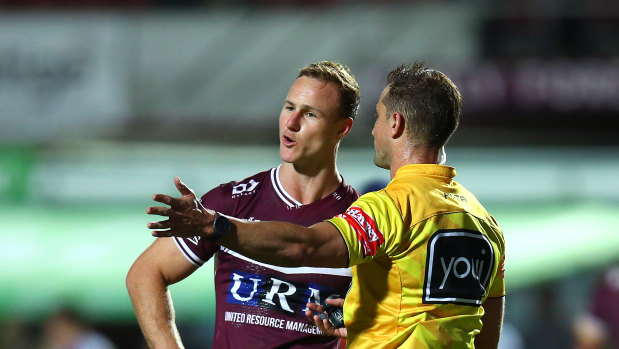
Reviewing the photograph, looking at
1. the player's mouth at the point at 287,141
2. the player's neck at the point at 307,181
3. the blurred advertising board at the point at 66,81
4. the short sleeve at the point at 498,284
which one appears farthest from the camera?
the blurred advertising board at the point at 66,81

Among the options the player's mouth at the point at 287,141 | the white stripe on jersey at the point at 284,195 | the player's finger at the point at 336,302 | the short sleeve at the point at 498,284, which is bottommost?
the player's finger at the point at 336,302

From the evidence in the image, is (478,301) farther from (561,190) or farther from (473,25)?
(473,25)

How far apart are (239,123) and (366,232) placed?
9475mm

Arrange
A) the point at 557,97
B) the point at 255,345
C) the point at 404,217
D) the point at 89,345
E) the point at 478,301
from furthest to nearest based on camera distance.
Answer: the point at 557,97 < the point at 89,345 < the point at 255,345 < the point at 478,301 < the point at 404,217

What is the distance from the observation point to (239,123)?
41.4 feet

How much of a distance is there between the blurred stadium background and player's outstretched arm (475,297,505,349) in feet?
20.0

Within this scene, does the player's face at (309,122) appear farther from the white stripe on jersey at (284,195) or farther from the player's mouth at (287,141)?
the white stripe on jersey at (284,195)

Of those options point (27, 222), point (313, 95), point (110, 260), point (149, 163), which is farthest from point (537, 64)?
point (313, 95)

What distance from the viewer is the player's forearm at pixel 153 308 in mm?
4348

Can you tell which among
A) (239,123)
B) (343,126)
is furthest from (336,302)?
(239,123)

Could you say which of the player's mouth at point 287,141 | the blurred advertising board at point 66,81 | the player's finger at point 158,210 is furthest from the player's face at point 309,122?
the blurred advertising board at point 66,81

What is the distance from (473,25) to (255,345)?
9194mm

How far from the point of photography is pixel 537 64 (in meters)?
12.0

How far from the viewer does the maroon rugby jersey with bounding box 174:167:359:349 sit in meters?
4.28
